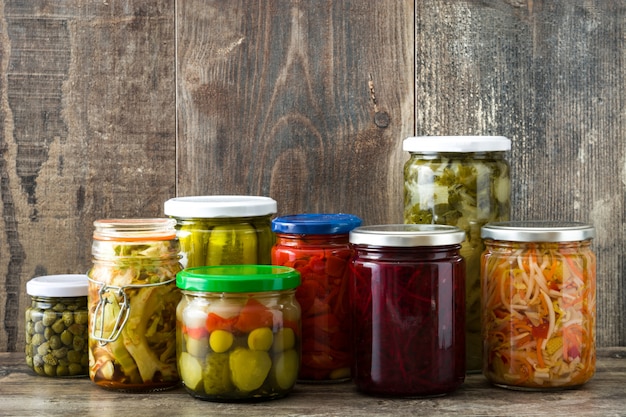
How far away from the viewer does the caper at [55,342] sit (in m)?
1.25

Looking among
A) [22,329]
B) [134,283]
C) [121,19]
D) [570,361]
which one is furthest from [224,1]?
[570,361]

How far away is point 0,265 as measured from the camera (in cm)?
143

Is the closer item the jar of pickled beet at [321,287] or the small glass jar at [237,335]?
the small glass jar at [237,335]

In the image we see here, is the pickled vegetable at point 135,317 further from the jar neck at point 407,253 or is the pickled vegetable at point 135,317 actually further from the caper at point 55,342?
the jar neck at point 407,253

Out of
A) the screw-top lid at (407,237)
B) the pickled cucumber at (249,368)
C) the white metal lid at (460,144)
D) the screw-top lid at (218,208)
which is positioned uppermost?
the white metal lid at (460,144)

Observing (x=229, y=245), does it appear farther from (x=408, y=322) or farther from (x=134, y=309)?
(x=408, y=322)

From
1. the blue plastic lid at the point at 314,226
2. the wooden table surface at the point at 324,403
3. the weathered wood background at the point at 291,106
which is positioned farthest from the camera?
the weathered wood background at the point at 291,106

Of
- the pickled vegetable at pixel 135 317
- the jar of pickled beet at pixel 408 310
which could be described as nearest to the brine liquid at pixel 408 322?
the jar of pickled beet at pixel 408 310

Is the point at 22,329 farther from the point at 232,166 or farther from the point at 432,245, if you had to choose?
the point at 432,245

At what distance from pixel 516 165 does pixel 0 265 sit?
2.83 feet

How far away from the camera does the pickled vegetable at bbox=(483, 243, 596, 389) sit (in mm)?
1116

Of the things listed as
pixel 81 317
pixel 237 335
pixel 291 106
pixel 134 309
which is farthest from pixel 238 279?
pixel 291 106

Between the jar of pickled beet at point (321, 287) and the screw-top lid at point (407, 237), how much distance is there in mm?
73

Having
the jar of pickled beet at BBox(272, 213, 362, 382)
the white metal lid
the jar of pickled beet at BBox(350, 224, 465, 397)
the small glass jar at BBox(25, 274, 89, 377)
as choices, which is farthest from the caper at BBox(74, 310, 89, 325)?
the white metal lid
